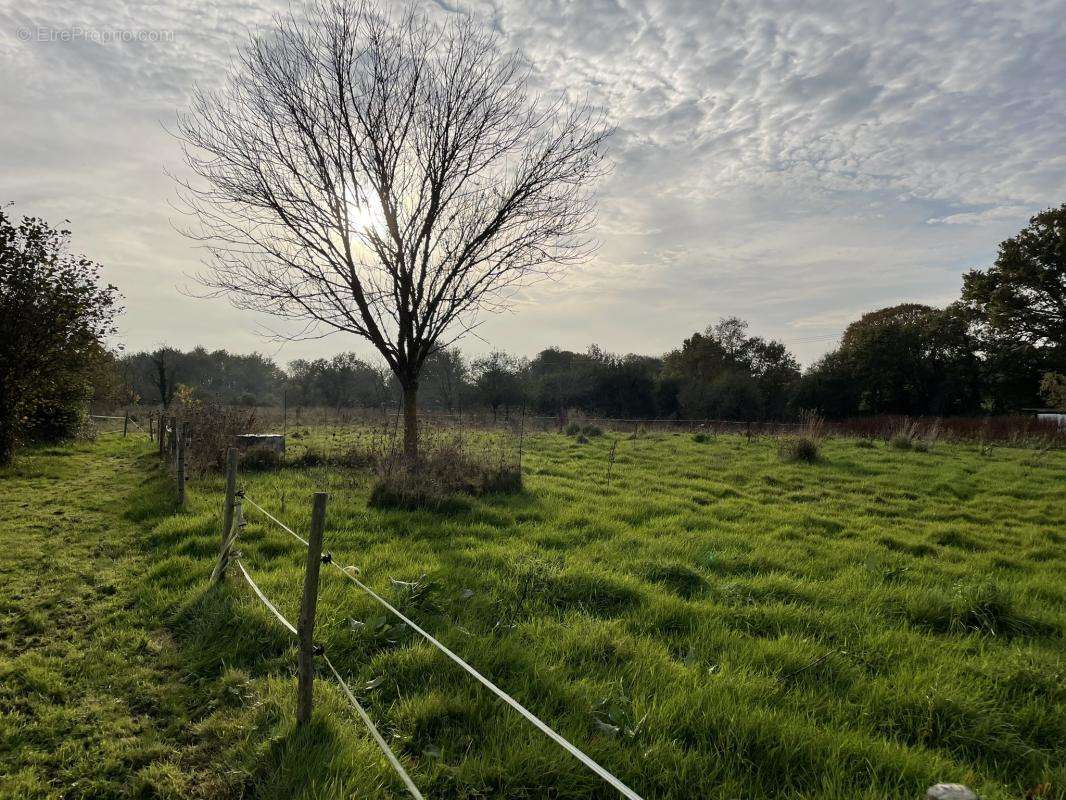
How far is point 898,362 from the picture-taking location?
115 ft

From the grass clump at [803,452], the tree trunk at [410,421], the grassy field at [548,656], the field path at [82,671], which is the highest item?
the tree trunk at [410,421]

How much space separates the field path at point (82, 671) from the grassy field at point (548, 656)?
19 millimetres

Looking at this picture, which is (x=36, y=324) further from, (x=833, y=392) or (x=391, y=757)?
(x=833, y=392)

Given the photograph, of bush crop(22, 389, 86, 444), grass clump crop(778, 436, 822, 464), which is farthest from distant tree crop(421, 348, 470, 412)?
grass clump crop(778, 436, 822, 464)

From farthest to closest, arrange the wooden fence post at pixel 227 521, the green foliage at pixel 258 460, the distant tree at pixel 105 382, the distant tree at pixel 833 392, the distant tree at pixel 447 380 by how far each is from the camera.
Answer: the distant tree at pixel 447 380 → the distant tree at pixel 833 392 → the distant tree at pixel 105 382 → the green foliage at pixel 258 460 → the wooden fence post at pixel 227 521

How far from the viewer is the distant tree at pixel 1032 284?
29594 mm

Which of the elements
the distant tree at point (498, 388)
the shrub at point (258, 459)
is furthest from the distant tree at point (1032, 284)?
the shrub at point (258, 459)

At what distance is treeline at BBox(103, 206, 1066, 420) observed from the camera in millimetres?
30594

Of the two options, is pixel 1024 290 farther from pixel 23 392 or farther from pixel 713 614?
pixel 23 392

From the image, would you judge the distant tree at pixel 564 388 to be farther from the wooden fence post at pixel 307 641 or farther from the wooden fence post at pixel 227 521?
the wooden fence post at pixel 307 641

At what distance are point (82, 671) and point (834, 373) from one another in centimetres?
4186

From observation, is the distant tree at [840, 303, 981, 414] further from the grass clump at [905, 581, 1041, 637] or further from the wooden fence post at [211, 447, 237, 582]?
the wooden fence post at [211, 447, 237, 582]

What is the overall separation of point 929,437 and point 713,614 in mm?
17385

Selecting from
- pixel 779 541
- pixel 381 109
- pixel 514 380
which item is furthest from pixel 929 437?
pixel 514 380
